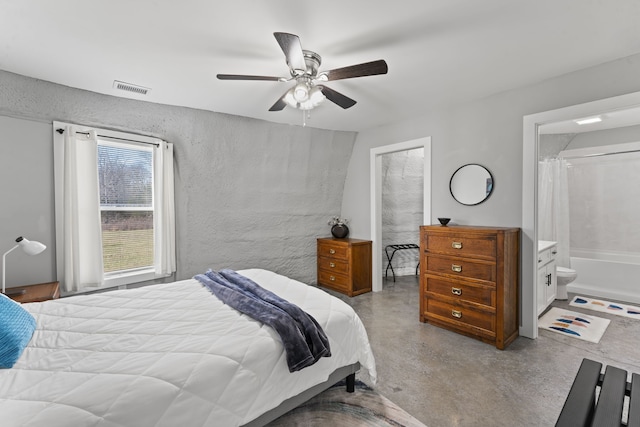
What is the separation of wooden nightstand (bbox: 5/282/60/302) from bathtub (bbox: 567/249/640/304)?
244 inches

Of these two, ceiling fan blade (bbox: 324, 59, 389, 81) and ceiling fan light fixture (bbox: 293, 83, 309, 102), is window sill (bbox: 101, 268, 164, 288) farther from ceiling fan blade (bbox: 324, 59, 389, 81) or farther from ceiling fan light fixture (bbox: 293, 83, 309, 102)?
ceiling fan blade (bbox: 324, 59, 389, 81)

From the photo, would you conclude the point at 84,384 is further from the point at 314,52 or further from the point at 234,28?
the point at 314,52

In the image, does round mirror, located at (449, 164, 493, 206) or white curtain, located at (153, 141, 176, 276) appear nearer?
round mirror, located at (449, 164, 493, 206)

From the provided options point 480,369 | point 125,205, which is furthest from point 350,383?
point 125,205

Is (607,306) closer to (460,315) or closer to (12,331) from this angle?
(460,315)

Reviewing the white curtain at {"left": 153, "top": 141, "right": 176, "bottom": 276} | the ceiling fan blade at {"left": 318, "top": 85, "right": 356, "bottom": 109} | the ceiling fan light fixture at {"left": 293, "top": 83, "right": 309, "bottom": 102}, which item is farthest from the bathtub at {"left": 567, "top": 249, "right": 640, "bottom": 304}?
the white curtain at {"left": 153, "top": 141, "right": 176, "bottom": 276}

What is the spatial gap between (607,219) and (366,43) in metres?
4.91

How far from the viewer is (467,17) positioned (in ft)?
5.72

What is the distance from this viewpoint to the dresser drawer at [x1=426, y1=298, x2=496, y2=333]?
104 inches

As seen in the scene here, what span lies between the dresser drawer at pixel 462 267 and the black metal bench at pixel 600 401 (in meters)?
1.36

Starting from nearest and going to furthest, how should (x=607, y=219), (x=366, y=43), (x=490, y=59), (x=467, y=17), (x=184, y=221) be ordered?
(x=467, y=17) < (x=366, y=43) < (x=490, y=59) < (x=184, y=221) < (x=607, y=219)

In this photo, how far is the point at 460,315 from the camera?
285 centimetres

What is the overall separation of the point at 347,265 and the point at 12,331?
3386 mm

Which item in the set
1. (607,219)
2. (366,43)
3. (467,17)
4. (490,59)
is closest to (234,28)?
(366,43)
